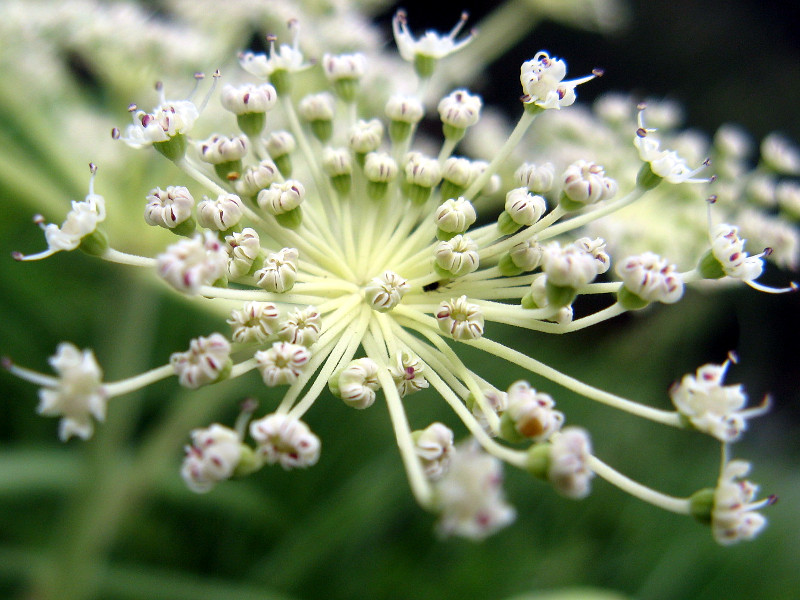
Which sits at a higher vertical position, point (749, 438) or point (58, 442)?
point (58, 442)

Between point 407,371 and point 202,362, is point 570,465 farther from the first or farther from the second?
point 202,362

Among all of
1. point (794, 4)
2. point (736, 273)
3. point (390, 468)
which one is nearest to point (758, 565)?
point (390, 468)

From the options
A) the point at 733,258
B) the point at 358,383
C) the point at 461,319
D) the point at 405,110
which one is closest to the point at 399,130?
the point at 405,110

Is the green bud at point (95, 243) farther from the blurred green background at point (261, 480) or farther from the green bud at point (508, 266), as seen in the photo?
the blurred green background at point (261, 480)

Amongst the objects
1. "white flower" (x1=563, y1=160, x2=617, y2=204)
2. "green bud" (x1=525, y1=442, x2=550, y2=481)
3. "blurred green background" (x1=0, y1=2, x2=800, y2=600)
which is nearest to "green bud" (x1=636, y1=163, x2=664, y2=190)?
"white flower" (x1=563, y1=160, x2=617, y2=204)

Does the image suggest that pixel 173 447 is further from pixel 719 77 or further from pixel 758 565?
pixel 719 77
